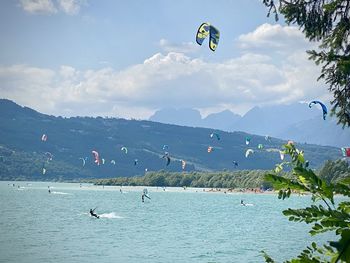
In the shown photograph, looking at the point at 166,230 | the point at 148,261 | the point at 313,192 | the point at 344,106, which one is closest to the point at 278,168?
the point at 313,192

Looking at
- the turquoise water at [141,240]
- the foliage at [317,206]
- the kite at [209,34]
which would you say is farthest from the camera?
the turquoise water at [141,240]

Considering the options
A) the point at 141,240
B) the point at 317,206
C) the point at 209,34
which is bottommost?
the point at 141,240

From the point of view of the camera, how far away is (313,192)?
2957 mm

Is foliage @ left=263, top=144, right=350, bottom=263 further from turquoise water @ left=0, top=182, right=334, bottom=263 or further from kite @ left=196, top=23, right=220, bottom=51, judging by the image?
turquoise water @ left=0, top=182, right=334, bottom=263

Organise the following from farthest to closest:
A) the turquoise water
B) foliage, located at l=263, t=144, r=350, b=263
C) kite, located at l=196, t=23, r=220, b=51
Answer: the turquoise water < kite, located at l=196, t=23, r=220, b=51 < foliage, located at l=263, t=144, r=350, b=263

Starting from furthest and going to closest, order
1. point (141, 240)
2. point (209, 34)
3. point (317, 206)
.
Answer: point (141, 240), point (209, 34), point (317, 206)

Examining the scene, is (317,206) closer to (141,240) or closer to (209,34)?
(209,34)

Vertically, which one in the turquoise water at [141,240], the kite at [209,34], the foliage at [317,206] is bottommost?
the turquoise water at [141,240]

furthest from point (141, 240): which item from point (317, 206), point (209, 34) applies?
point (317, 206)

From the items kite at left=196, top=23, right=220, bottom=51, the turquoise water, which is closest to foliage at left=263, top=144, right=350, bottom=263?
kite at left=196, top=23, right=220, bottom=51

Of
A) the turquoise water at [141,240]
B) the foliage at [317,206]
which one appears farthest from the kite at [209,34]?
the foliage at [317,206]

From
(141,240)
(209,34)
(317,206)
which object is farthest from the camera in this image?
(141,240)

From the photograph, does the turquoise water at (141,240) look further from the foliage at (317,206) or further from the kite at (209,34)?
the foliage at (317,206)

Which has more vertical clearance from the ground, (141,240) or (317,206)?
(317,206)
